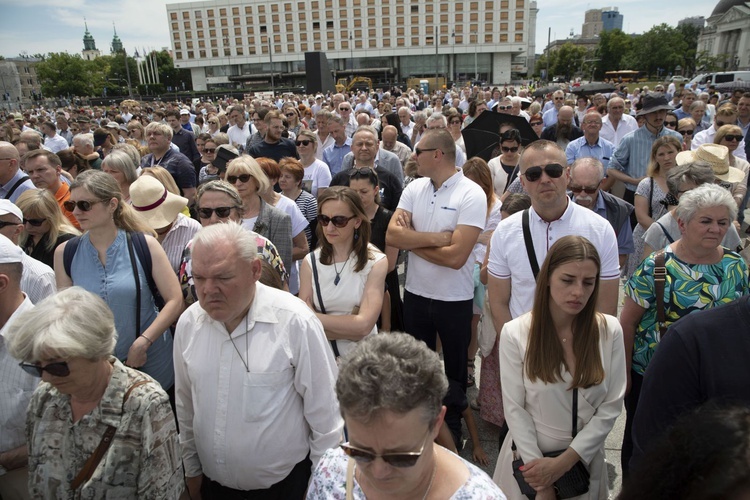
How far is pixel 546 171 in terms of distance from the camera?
2.96 metres

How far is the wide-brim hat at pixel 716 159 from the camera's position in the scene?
15.0 feet

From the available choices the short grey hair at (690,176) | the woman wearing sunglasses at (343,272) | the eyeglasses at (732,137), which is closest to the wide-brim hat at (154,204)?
the woman wearing sunglasses at (343,272)

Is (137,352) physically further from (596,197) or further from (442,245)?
(596,197)

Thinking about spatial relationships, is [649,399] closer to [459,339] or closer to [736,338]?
[736,338]

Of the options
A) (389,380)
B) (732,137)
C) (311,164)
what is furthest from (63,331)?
(732,137)

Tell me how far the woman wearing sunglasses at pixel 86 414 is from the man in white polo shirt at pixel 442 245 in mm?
2033

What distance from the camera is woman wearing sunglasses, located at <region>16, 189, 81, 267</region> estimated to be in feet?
11.8

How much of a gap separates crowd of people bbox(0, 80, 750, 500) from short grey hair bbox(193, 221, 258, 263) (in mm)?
11

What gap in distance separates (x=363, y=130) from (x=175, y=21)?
108 m

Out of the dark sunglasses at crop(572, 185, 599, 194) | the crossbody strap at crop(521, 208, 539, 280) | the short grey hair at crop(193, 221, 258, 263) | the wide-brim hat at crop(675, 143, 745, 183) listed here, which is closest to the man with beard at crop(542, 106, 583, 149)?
the wide-brim hat at crop(675, 143, 745, 183)

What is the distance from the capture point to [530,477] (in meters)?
2.33

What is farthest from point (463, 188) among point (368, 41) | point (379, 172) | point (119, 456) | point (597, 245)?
point (368, 41)

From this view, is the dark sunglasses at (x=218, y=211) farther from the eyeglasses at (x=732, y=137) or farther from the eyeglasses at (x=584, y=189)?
the eyeglasses at (x=732, y=137)

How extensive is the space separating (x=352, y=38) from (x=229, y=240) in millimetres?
95572
